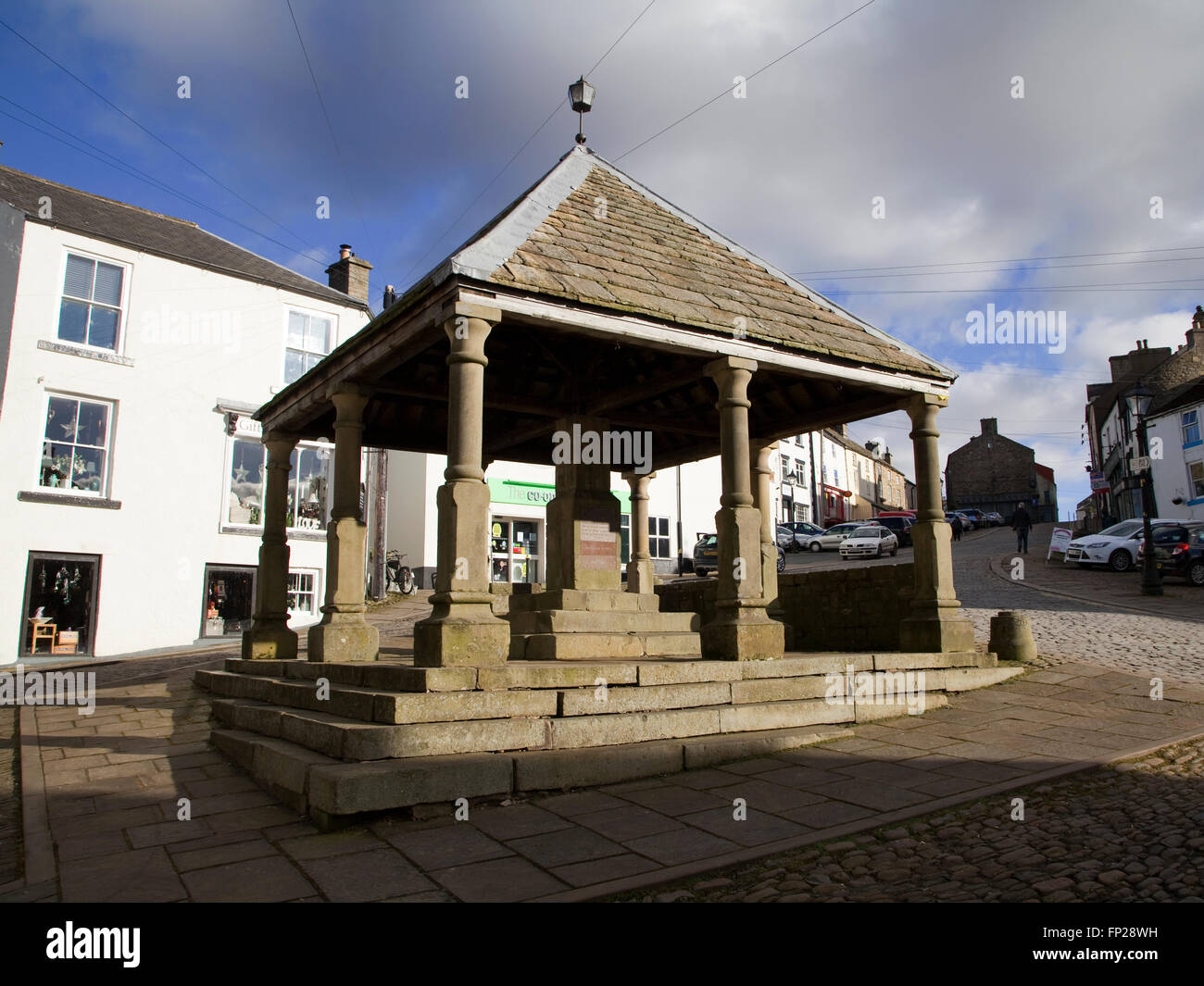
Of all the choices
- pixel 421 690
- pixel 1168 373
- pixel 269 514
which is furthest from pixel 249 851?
pixel 1168 373

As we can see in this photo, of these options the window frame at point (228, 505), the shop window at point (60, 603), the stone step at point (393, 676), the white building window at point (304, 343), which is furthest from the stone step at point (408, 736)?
the white building window at point (304, 343)

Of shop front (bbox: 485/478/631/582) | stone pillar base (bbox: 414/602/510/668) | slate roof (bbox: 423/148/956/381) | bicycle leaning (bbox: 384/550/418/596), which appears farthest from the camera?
shop front (bbox: 485/478/631/582)

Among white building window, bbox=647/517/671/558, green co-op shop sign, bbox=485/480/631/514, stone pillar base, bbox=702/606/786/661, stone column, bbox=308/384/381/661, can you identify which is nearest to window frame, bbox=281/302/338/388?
green co-op shop sign, bbox=485/480/631/514

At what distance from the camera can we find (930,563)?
9.59 m

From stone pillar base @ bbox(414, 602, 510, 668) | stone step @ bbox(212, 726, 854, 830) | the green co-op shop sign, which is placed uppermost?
the green co-op shop sign

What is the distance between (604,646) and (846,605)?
462 cm

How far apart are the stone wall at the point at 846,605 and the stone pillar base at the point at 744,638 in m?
3.16

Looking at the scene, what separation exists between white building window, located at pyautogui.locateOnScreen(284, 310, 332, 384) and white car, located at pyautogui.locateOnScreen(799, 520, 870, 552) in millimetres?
24350

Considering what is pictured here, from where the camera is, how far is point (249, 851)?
4566 millimetres

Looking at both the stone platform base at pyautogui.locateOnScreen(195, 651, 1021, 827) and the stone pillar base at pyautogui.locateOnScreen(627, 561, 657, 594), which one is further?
the stone pillar base at pyautogui.locateOnScreen(627, 561, 657, 594)

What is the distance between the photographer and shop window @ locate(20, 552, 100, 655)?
15.9 m

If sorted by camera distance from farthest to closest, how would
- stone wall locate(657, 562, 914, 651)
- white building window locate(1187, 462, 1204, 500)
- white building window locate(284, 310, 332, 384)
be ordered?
white building window locate(1187, 462, 1204, 500) → white building window locate(284, 310, 332, 384) → stone wall locate(657, 562, 914, 651)

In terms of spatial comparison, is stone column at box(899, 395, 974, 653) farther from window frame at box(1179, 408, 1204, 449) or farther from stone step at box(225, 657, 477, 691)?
window frame at box(1179, 408, 1204, 449)

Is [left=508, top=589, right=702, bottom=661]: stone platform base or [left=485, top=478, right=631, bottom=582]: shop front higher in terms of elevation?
[left=485, top=478, right=631, bottom=582]: shop front
